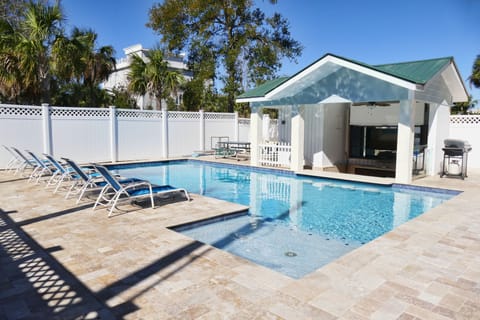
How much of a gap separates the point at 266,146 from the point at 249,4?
13.3m

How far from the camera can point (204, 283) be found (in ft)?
11.9

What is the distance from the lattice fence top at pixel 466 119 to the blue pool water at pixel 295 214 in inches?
241

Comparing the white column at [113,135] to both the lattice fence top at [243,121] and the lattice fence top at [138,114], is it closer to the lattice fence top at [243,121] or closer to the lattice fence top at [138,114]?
the lattice fence top at [138,114]

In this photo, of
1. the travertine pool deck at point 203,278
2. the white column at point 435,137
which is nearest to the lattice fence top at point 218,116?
the white column at point 435,137

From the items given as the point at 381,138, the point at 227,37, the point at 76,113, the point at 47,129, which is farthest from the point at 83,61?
the point at 381,138

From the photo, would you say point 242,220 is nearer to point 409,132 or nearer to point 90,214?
point 90,214

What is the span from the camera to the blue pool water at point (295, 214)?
18.1ft

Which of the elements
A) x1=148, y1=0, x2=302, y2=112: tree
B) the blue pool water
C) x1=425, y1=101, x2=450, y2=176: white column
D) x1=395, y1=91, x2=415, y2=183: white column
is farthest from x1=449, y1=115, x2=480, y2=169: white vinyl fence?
x1=148, y1=0, x2=302, y2=112: tree

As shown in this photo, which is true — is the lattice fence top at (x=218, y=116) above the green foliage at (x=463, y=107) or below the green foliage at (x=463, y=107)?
below

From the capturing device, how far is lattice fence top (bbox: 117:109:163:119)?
16047 mm

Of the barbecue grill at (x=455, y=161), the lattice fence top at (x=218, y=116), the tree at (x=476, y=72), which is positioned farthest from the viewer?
the tree at (x=476, y=72)

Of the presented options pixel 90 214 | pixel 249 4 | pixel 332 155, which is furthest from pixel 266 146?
pixel 249 4

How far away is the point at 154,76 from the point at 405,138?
1334cm

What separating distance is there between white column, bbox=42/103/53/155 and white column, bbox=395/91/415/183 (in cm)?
1284
